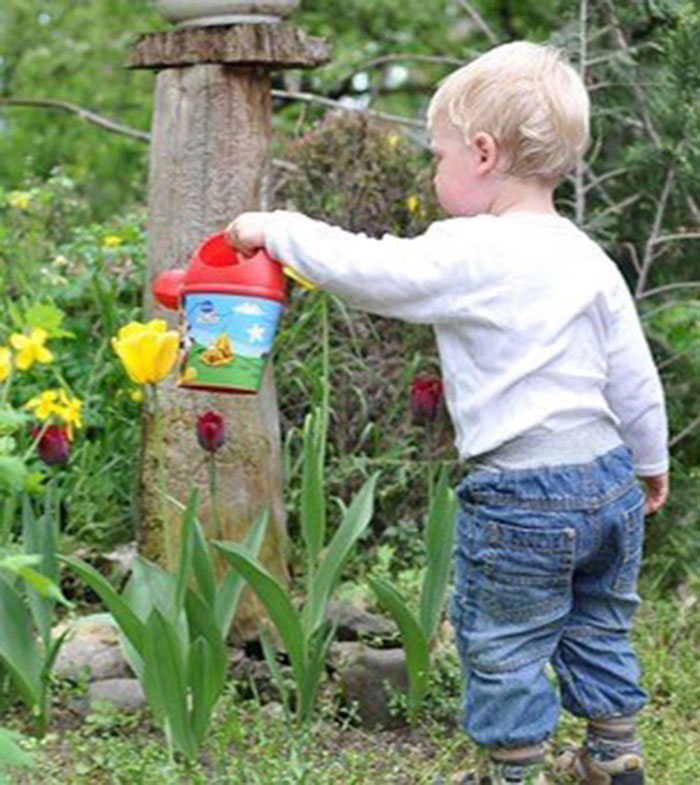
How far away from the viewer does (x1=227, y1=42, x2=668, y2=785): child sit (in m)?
3.19

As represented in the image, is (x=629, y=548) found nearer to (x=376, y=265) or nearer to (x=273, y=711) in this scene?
(x=376, y=265)

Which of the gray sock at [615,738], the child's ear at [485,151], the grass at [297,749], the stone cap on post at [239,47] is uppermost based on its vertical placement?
the stone cap on post at [239,47]

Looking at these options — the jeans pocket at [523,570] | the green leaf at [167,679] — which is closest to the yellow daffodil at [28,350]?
the green leaf at [167,679]

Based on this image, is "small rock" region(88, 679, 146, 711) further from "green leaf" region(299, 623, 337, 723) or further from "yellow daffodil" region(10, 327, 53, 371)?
"yellow daffodil" region(10, 327, 53, 371)

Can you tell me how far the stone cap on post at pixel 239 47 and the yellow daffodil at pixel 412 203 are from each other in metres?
1.14

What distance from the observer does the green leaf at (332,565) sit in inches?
149

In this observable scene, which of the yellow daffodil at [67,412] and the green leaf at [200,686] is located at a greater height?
the yellow daffodil at [67,412]

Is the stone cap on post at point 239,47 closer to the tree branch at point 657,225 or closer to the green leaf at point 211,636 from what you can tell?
the green leaf at point 211,636

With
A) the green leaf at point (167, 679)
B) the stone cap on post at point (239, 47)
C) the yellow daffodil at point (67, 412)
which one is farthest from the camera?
the stone cap on post at point (239, 47)

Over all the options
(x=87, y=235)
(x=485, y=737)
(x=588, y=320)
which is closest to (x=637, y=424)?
(x=588, y=320)

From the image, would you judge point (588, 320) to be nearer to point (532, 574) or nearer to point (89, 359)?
point (532, 574)

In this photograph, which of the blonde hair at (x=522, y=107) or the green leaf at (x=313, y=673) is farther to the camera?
the green leaf at (x=313, y=673)

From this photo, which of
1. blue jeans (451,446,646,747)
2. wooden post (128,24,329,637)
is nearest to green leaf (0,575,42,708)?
wooden post (128,24,329,637)

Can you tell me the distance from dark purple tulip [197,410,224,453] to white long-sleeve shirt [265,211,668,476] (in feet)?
1.75
